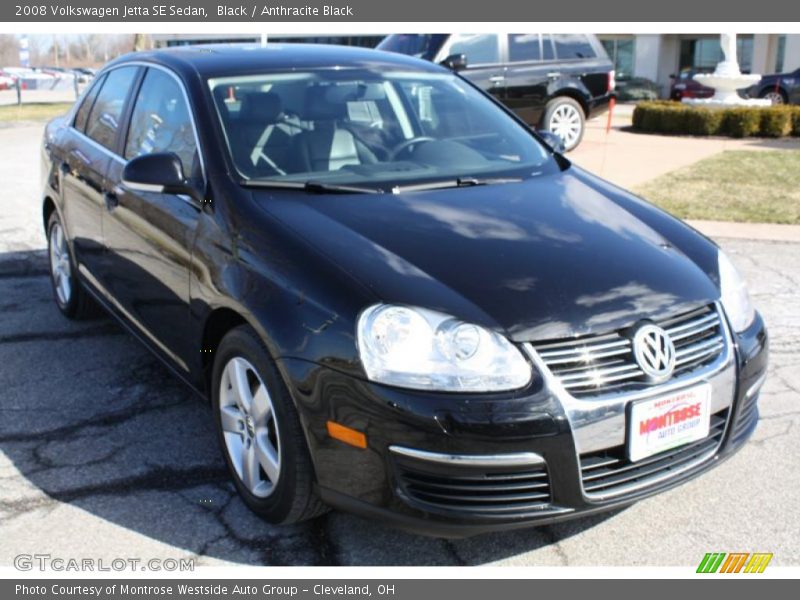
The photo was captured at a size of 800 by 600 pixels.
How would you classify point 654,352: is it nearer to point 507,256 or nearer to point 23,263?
point 507,256

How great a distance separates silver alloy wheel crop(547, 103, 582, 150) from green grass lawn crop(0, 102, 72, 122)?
12.3 m

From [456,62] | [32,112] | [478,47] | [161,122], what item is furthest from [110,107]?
[32,112]

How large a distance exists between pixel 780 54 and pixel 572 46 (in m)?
23.4

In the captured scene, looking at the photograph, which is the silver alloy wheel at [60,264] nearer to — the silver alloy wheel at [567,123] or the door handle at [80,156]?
the door handle at [80,156]

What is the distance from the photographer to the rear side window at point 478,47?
1325 centimetres

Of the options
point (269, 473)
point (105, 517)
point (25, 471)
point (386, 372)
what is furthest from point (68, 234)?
point (386, 372)

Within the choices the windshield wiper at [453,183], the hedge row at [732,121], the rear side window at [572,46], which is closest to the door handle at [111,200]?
the windshield wiper at [453,183]

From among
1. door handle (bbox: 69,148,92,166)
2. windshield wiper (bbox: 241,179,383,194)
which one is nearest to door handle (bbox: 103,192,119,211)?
door handle (bbox: 69,148,92,166)

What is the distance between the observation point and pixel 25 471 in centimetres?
390

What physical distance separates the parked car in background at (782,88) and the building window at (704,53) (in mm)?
12691

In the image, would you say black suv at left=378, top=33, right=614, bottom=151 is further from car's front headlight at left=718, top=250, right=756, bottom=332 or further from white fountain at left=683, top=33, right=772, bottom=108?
car's front headlight at left=718, top=250, right=756, bottom=332

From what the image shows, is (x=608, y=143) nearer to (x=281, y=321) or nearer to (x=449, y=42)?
(x=449, y=42)

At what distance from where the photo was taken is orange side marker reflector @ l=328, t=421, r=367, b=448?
2.90 m

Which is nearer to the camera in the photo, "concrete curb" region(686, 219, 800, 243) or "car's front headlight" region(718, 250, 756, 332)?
"car's front headlight" region(718, 250, 756, 332)
